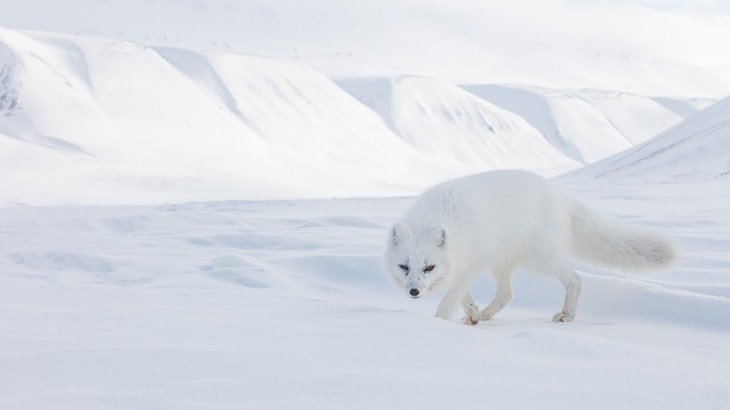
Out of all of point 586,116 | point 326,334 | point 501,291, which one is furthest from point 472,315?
A: point 586,116

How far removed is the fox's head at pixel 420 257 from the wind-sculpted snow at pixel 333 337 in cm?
42

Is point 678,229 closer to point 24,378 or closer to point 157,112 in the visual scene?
point 24,378

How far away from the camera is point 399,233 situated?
3.81 m

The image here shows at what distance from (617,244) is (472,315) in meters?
0.89

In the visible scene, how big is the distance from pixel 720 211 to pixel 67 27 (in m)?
131

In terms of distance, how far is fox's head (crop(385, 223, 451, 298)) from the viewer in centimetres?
369

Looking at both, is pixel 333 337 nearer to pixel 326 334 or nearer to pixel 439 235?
pixel 326 334

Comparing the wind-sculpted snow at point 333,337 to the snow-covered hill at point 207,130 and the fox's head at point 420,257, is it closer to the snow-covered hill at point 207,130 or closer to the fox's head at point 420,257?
the fox's head at point 420,257

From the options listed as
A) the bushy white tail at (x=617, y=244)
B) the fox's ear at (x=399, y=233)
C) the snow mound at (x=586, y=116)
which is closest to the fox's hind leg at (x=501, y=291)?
the bushy white tail at (x=617, y=244)

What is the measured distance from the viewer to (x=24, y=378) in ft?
6.30

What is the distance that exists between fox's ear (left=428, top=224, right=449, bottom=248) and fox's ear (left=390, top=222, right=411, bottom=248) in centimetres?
14

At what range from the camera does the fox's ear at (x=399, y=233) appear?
12.4 feet

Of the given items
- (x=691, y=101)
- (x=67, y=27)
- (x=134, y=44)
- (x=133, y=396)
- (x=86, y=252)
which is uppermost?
(x=67, y=27)

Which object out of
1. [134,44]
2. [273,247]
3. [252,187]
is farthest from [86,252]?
[134,44]
